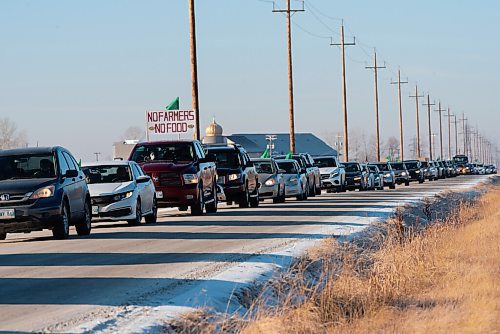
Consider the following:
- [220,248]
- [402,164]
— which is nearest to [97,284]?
[220,248]

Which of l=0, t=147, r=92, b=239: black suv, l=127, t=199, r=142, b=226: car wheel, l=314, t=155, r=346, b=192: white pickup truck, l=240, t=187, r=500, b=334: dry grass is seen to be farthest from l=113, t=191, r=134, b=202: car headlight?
l=314, t=155, r=346, b=192: white pickup truck

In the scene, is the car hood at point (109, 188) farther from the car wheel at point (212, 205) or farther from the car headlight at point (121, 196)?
the car wheel at point (212, 205)

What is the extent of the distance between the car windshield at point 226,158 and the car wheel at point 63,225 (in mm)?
14959

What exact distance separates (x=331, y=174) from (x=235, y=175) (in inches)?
843

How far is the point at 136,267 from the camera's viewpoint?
15602 mm

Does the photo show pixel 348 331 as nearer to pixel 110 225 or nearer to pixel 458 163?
pixel 110 225

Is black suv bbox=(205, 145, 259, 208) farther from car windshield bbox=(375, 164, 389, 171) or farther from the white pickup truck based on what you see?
car windshield bbox=(375, 164, 389, 171)

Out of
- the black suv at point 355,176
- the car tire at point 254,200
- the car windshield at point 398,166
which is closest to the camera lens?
the car tire at point 254,200

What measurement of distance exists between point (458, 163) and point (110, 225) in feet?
337

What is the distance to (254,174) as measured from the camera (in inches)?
1481

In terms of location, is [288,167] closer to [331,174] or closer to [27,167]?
[331,174]

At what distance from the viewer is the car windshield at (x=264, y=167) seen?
42000mm

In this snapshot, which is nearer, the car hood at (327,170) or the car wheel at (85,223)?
the car wheel at (85,223)

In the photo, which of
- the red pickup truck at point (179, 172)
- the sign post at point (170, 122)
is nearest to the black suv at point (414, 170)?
the sign post at point (170, 122)
